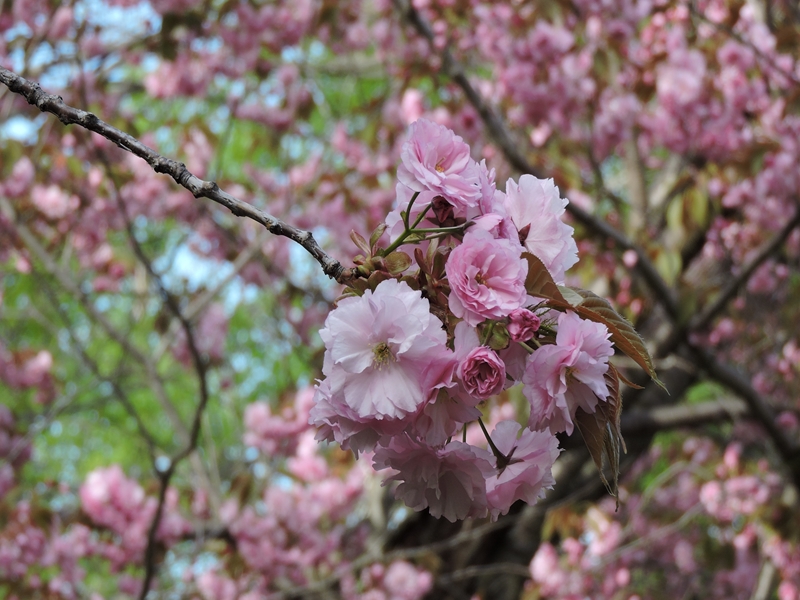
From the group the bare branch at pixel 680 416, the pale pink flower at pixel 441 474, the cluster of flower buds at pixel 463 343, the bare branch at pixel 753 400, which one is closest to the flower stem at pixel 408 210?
the cluster of flower buds at pixel 463 343

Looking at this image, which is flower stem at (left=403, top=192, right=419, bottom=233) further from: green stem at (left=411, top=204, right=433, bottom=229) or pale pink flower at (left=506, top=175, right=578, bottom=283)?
pale pink flower at (left=506, top=175, right=578, bottom=283)

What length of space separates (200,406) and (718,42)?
290cm

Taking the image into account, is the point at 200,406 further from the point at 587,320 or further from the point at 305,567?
the point at 305,567

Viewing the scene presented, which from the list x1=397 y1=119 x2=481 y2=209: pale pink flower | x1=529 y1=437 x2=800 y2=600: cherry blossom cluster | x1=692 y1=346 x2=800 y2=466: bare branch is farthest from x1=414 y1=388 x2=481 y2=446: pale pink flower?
x1=529 y1=437 x2=800 y2=600: cherry blossom cluster

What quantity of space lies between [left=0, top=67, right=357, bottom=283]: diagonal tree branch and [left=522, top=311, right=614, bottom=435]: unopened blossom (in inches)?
8.7

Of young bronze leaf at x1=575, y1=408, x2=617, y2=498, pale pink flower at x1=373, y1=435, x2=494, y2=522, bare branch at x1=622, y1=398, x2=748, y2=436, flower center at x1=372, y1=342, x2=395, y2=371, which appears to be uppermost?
bare branch at x1=622, y1=398, x2=748, y2=436

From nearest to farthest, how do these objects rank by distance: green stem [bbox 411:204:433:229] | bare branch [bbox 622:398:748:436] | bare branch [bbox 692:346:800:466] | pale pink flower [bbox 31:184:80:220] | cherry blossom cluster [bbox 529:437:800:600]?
green stem [bbox 411:204:433:229] < bare branch [bbox 692:346:800:466] < bare branch [bbox 622:398:748:436] < cherry blossom cluster [bbox 529:437:800:600] < pale pink flower [bbox 31:184:80:220]

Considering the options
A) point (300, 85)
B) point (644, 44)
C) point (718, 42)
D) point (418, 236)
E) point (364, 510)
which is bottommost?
point (418, 236)

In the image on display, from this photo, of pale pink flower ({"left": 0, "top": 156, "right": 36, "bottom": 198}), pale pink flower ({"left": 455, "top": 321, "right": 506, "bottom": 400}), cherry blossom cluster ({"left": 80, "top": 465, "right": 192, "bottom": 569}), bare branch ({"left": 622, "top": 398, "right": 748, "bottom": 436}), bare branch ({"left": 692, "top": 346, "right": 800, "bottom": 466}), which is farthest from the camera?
pale pink flower ({"left": 0, "top": 156, "right": 36, "bottom": 198})

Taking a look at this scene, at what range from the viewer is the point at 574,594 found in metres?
3.67

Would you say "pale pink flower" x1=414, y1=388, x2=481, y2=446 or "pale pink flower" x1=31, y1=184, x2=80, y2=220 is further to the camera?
"pale pink flower" x1=31, y1=184, x2=80, y2=220

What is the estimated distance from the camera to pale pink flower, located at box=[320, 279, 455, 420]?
718mm

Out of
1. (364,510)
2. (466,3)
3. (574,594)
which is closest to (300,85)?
(466,3)

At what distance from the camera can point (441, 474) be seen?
2.65ft
